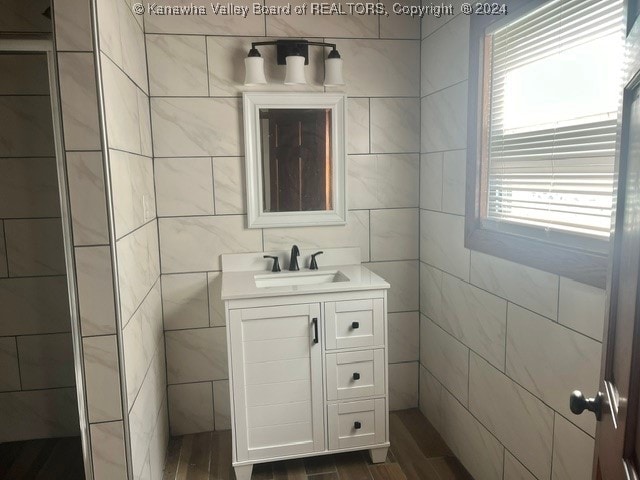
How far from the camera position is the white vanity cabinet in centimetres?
208

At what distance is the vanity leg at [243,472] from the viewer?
7.09 ft

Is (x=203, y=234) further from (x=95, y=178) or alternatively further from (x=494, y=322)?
(x=494, y=322)

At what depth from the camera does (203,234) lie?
2490mm

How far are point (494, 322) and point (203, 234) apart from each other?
149 cm

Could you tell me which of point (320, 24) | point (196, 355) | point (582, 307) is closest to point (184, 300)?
point (196, 355)

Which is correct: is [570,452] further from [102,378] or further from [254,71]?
[254,71]

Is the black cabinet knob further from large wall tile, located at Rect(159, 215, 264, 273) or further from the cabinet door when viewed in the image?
large wall tile, located at Rect(159, 215, 264, 273)

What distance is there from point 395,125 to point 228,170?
0.95 metres

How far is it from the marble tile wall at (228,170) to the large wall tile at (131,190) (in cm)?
18

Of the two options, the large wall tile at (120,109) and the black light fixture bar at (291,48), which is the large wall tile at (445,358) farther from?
the large wall tile at (120,109)

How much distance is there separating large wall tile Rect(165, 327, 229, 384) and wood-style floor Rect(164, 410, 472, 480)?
0.34 m

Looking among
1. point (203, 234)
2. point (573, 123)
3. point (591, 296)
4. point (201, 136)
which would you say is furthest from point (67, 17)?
point (591, 296)

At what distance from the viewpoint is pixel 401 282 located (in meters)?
2.74

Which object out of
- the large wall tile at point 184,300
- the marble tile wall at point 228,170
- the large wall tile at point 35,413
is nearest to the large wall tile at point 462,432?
the marble tile wall at point 228,170
